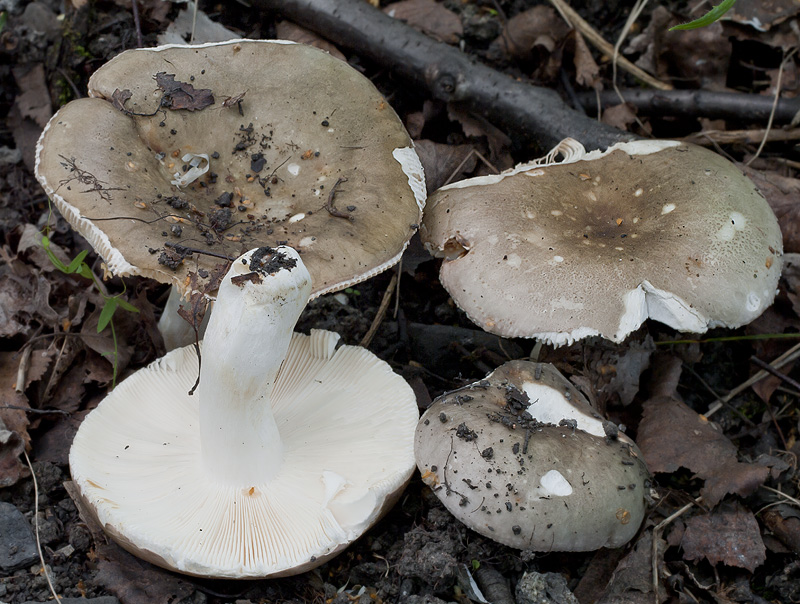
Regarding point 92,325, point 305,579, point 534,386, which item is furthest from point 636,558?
point 92,325

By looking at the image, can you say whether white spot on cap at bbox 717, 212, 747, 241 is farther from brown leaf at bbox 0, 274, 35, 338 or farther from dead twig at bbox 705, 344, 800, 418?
brown leaf at bbox 0, 274, 35, 338

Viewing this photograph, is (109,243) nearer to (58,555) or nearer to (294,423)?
(294,423)

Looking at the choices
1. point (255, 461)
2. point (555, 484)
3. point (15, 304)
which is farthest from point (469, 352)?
point (15, 304)

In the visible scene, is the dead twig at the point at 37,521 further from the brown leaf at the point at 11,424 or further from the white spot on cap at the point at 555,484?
the white spot on cap at the point at 555,484

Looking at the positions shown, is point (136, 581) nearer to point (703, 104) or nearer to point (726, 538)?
point (726, 538)

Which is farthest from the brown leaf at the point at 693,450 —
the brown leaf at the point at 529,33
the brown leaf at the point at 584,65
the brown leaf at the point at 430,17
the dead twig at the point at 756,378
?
the brown leaf at the point at 430,17

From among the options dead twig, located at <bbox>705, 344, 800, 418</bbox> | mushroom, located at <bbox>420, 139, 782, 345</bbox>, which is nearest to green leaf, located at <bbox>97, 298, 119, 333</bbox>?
mushroom, located at <bbox>420, 139, 782, 345</bbox>
